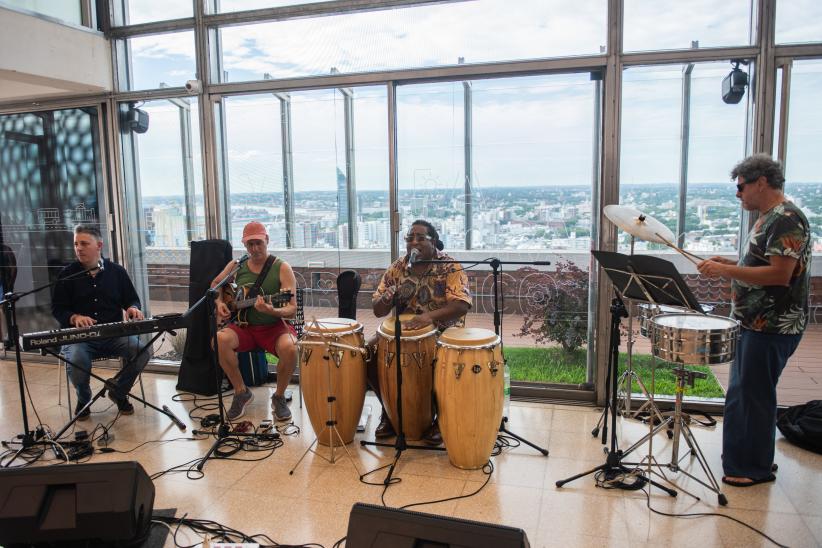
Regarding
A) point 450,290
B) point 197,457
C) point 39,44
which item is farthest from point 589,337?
point 39,44

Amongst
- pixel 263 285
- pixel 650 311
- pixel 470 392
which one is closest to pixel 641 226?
pixel 650 311

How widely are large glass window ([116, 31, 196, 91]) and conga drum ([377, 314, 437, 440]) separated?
286 centimetres

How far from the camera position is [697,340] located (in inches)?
102

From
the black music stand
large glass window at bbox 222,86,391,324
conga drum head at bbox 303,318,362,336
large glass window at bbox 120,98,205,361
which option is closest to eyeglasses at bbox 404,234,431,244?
conga drum head at bbox 303,318,362,336

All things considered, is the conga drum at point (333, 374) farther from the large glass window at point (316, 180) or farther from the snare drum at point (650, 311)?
the snare drum at point (650, 311)

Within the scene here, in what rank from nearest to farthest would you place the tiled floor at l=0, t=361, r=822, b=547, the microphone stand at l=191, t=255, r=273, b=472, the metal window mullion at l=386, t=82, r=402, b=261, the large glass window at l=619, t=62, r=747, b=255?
the tiled floor at l=0, t=361, r=822, b=547 → the microphone stand at l=191, t=255, r=273, b=472 → the large glass window at l=619, t=62, r=747, b=255 → the metal window mullion at l=386, t=82, r=402, b=261

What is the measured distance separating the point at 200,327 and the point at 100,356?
69 centimetres

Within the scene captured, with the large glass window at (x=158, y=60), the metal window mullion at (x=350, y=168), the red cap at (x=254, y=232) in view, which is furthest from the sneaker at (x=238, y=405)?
the large glass window at (x=158, y=60)

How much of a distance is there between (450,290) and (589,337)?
3.94 ft

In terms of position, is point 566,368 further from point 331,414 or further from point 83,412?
point 83,412

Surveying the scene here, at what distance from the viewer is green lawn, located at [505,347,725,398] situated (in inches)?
158

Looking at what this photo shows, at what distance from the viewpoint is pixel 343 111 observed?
434 cm

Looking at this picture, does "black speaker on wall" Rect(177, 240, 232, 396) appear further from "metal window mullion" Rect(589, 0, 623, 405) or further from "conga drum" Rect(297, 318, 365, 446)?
"metal window mullion" Rect(589, 0, 623, 405)

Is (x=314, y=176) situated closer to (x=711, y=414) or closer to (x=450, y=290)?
(x=450, y=290)
